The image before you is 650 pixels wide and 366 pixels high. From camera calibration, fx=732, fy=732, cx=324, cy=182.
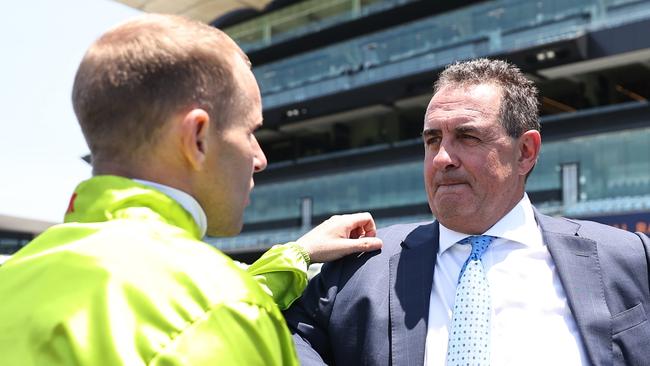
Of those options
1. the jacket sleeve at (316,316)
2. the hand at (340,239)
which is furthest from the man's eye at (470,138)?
the jacket sleeve at (316,316)

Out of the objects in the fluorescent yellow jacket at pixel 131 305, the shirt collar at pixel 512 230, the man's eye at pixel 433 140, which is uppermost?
the fluorescent yellow jacket at pixel 131 305

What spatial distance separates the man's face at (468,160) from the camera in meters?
3.21

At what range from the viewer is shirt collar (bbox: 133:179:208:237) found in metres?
1.45

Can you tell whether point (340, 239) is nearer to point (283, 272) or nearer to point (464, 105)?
point (283, 272)

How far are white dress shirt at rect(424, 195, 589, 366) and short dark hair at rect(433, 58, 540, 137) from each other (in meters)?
0.39

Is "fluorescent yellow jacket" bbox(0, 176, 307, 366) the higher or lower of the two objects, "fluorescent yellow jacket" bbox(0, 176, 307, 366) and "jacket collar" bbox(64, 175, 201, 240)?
the lower

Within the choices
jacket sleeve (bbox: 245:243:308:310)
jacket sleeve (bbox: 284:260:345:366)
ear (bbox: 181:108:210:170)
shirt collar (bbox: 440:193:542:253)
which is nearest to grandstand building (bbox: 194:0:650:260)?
shirt collar (bbox: 440:193:542:253)

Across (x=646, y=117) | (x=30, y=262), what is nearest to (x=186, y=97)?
(x=30, y=262)

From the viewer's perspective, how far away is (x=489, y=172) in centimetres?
326

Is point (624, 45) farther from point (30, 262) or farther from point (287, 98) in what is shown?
point (30, 262)

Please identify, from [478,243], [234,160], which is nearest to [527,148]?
[478,243]

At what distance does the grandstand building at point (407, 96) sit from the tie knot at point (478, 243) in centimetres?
1737

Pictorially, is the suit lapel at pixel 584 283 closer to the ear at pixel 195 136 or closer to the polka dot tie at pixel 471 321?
the polka dot tie at pixel 471 321

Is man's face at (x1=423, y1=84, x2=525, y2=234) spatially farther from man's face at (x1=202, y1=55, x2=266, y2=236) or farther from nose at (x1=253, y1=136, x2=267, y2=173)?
man's face at (x1=202, y1=55, x2=266, y2=236)
